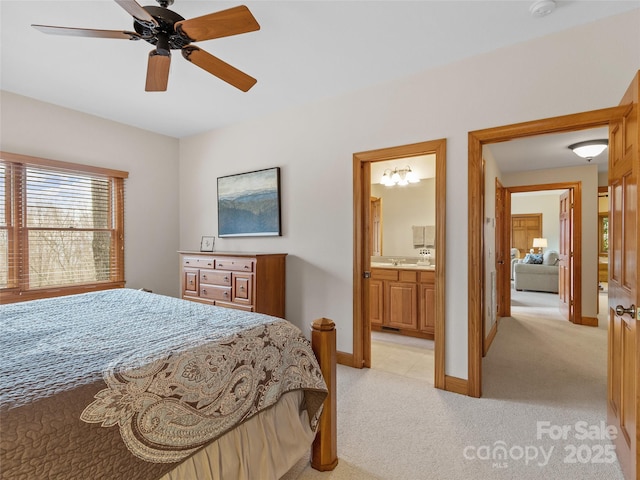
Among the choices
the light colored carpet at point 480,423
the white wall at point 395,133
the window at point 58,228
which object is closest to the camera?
the light colored carpet at point 480,423

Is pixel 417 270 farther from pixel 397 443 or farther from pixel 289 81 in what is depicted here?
pixel 289 81

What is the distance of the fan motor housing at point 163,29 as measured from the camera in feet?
5.63

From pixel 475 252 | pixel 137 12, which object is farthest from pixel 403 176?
pixel 137 12

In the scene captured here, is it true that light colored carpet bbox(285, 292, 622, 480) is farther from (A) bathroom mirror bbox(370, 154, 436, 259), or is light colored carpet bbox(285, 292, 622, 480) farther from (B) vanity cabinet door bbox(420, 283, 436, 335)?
(A) bathroom mirror bbox(370, 154, 436, 259)

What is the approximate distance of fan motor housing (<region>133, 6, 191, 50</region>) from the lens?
67.6 inches

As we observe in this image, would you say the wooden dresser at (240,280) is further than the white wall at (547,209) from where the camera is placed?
No

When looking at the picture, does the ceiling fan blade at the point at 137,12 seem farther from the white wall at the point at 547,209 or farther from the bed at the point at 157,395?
the white wall at the point at 547,209

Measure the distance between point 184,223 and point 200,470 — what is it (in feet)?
12.9

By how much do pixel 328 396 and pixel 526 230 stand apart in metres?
11.2

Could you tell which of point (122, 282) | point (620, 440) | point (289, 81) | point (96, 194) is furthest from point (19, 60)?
point (620, 440)

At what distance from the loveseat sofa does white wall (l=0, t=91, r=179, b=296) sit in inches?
297

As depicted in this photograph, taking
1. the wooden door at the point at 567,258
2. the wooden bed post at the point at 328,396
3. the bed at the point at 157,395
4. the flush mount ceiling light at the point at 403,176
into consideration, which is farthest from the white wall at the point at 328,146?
the flush mount ceiling light at the point at 403,176

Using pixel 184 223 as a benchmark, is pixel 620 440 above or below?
below

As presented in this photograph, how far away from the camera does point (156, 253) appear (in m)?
4.34
